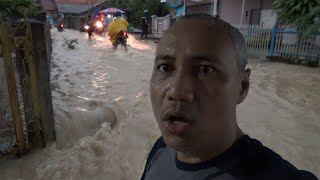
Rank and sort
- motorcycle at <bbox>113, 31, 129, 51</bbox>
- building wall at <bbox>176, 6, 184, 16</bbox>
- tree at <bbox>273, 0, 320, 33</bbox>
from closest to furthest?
tree at <bbox>273, 0, 320, 33</bbox>, motorcycle at <bbox>113, 31, 129, 51</bbox>, building wall at <bbox>176, 6, 184, 16</bbox>

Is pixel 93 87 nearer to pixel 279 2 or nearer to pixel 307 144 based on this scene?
pixel 307 144

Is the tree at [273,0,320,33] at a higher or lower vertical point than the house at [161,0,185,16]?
lower

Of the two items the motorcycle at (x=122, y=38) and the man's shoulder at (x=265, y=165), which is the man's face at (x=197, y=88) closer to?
the man's shoulder at (x=265, y=165)

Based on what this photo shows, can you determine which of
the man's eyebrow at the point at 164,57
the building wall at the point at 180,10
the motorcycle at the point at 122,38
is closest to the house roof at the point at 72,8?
the building wall at the point at 180,10

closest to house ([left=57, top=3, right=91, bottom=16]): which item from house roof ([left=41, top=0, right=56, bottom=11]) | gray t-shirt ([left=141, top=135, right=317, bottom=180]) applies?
house roof ([left=41, top=0, right=56, bottom=11])

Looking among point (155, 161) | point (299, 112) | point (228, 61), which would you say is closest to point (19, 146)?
point (155, 161)

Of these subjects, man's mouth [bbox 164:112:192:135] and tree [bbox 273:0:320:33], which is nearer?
man's mouth [bbox 164:112:192:135]

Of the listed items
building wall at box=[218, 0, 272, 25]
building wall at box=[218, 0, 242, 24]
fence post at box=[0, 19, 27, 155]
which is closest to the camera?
fence post at box=[0, 19, 27, 155]

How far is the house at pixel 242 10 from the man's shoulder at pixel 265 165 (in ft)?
47.6

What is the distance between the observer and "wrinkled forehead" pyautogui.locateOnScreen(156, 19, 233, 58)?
3.07 feet

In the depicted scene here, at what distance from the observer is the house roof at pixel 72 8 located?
56.2 m

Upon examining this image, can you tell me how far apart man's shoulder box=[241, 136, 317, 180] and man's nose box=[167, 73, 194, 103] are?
0.28 metres

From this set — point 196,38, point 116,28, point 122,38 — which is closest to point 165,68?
point 196,38

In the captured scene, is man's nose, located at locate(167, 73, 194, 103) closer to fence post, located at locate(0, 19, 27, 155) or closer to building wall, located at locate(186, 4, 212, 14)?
fence post, located at locate(0, 19, 27, 155)
